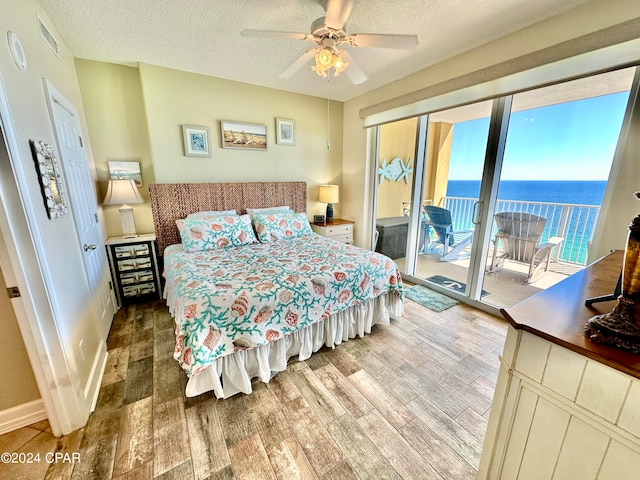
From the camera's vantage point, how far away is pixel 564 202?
2.73 m

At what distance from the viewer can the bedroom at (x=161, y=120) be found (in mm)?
1395

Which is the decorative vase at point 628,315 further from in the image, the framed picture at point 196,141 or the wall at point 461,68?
the framed picture at point 196,141

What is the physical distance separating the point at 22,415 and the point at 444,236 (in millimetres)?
4371

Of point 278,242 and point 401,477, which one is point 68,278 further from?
point 401,477

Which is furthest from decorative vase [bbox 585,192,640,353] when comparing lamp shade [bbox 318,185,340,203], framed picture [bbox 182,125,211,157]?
framed picture [bbox 182,125,211,157]

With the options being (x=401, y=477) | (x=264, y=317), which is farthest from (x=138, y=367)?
(x=401, y=477)

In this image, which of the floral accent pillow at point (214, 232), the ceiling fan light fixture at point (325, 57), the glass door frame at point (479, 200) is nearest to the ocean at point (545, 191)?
the glass door frame at point (479, 200)

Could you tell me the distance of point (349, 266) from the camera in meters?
2.22

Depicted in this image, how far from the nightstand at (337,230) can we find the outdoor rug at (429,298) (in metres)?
1.27

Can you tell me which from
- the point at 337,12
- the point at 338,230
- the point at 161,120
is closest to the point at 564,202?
the point at 338,230

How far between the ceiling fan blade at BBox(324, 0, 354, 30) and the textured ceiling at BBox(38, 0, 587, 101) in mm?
428

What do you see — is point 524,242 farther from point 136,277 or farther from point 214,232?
point 136,277

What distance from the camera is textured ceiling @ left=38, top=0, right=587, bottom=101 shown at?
1.87 meters

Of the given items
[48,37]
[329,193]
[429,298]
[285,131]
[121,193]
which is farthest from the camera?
[329,193]
